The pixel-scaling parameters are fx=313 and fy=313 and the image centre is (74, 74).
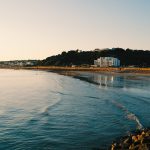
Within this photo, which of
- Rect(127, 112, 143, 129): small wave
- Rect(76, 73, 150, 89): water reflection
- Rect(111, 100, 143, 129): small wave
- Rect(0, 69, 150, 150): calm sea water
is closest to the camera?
Rect(0, 69, 150, 150): calm sea water

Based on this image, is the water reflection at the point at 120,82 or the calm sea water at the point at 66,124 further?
the water reflection at the point at 120,82

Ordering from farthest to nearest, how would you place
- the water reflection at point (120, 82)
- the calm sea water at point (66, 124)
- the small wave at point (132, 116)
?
the water reflection at point (120, 82) → the small wave at point (132, 116) → the calm sea water at point (66, 124)

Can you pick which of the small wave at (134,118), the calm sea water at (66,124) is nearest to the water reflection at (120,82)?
the calm sea water at (66,124)

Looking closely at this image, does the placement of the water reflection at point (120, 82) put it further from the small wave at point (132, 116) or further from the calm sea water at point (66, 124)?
the calm sea water at point (66, 124)

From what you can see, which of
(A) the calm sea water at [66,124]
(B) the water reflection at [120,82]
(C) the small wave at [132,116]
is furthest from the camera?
(B) the water reflection at [120,82]

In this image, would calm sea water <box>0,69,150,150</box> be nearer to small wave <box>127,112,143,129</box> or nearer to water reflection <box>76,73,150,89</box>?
small wave <box>127,112,143,129</box>

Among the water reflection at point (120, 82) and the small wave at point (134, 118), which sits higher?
the small wave at point (134, 118)

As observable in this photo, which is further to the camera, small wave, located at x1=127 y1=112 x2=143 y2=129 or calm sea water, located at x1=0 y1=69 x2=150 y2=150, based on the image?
small wave, located at x1=127 y1=112 x2=143 y2=129

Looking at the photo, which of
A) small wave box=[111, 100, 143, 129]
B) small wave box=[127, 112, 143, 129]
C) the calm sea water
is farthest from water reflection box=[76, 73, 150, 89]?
small wave box=[127, 112, 143, 129]

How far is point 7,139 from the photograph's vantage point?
18.8 m

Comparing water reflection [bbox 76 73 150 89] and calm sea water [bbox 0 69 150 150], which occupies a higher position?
calm sea water [bbox 0 69 150 150]

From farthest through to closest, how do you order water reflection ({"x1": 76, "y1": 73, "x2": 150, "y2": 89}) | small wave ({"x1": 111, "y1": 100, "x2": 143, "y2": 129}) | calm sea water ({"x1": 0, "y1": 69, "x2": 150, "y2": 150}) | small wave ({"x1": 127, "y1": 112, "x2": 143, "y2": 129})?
water reflection ({"x1": 76, "y1": 73, "x2": 150, "y2": 89}), small wave ({"x1": 111, "y1": 100, "x2": 143, "y2": 129}), small wave ({"x1": 127, "y1": 112, "x2": 143, "y2": 129}), calm sea water ({"x1": 0, "y1": 69, "x2": 150, "y2": 150})

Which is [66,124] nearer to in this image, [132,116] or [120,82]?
[132,116]

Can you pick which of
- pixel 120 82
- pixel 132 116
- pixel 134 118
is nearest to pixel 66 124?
pixel 134 118
